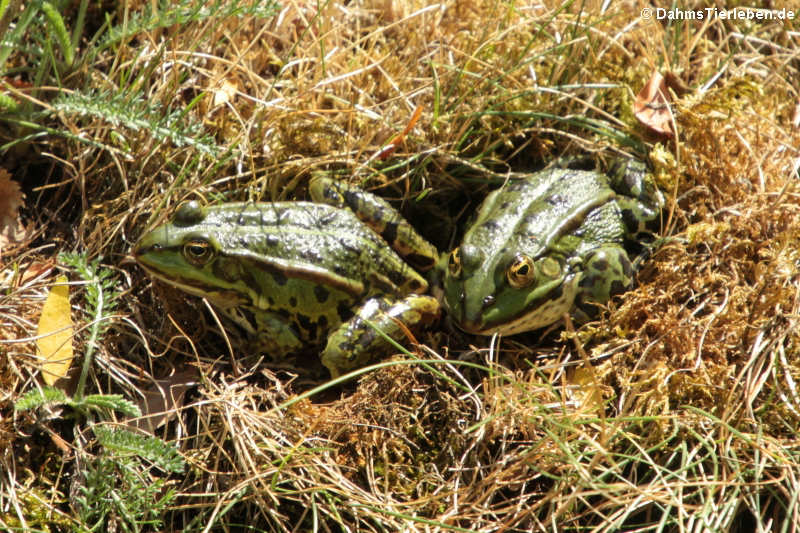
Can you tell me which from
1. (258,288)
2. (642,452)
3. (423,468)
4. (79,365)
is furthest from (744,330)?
(79,365)

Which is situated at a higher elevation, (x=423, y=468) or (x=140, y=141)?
(x=140, y=141)

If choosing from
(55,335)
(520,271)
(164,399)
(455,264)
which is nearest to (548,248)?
(520,271)

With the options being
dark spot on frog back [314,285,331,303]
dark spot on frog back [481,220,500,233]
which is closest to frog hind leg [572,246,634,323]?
dark spot on frog back [481,220,500,233]

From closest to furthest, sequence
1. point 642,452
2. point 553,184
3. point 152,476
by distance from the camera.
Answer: point 642,452
point 152,476
point 553,184

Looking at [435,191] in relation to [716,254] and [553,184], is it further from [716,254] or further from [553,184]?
[716,254]

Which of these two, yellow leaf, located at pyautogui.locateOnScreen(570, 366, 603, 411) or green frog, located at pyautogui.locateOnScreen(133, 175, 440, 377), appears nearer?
yellow leaf, located at pyautogui.locateOnScreen(570, 366, 603, 411)

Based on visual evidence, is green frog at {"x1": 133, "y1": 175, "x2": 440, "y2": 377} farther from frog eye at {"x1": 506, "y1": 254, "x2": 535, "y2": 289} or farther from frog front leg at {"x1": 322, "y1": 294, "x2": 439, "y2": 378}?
frog eye at {"x1": 506, "y1": 254, "x2": 535, "y2": 289}

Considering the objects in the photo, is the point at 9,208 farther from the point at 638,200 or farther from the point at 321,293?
the point at 638,200
